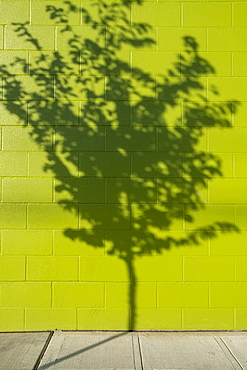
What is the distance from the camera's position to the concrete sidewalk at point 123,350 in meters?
3.20

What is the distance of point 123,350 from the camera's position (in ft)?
11.3

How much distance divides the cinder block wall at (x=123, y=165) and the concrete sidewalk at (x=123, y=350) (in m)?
0.13

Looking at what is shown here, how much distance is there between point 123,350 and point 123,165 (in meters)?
1.76

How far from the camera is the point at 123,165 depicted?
153 inches

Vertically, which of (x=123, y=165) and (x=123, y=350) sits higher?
(x=123, y=165)

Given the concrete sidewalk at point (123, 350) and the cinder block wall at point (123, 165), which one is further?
the cinder block wall at point (123, 165)

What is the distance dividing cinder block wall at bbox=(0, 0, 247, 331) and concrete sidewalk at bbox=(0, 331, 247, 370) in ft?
0.44

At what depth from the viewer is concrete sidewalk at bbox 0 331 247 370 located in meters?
3.20

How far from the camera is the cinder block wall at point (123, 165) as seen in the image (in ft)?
12.6

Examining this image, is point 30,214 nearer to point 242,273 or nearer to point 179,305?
point 179,305

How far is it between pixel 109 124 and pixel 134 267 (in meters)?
1.49

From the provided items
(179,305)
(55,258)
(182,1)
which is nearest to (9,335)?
(55,258)

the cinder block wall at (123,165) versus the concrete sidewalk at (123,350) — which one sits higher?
the cinder block wall at (123,165)

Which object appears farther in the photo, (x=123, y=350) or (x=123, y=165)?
(x=123, y=165)
